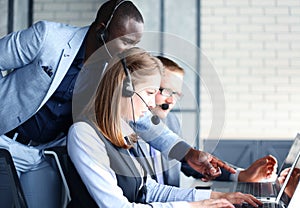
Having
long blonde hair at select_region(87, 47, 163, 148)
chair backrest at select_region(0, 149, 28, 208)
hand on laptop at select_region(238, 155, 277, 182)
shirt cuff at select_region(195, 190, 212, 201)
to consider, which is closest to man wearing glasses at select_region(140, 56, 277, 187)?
hand on laptop at select_region(238, 155, 277, 182)

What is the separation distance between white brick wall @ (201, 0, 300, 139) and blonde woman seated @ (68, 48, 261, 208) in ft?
7.57

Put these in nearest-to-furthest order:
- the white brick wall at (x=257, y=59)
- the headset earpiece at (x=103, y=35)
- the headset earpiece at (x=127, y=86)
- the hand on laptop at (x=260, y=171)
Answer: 1. the headset earpiece at (x=127, y=86)
2. the headset earpiece at (x=103, y=35)
3. the hand on laptop at (x=260, y=171)
4. the white brick wall at (x=257, y=59)

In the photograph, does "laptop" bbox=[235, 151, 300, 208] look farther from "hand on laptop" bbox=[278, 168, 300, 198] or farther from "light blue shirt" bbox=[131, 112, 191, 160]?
"light blue shirt" bbox=[131, 112, 191, 160]

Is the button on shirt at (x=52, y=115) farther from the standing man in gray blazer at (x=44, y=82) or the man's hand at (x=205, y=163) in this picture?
the man's hand at (x=205, y=163)

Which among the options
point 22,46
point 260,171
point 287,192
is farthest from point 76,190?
point 260,171

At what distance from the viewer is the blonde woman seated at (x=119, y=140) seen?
150 cm

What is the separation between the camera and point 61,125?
1850 mm

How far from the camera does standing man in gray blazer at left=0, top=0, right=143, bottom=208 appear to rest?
1715 mm

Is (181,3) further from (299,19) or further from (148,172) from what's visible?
(148,172)

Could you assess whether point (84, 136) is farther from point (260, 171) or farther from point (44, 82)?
point (260, 171)

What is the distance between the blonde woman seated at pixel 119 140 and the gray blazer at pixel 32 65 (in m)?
0.22

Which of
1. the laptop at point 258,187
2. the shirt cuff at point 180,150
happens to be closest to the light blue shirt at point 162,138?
the shirt cuff at point 180,150

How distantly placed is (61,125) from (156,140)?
37 centimetres

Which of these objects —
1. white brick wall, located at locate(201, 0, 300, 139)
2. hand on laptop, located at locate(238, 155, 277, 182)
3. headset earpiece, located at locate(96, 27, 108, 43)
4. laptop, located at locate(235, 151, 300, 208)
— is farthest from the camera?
white brick wall, located at locate(201, 0, 300, 139)
